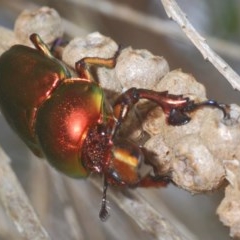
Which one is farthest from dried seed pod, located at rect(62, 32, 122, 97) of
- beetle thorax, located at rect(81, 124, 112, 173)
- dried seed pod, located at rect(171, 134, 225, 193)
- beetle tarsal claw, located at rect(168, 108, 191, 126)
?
dried seed pod, located at rect(171, 134, 225, 193)

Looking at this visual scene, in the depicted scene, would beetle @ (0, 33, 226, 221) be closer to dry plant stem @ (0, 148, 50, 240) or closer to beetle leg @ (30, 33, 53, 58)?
beetle leg @ (30, 33, 53, 58)

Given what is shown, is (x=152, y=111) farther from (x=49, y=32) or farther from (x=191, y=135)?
(x=49, y=32)

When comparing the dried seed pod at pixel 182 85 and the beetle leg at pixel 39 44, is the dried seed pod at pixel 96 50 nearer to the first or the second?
the beetle leg at pixel 39 44

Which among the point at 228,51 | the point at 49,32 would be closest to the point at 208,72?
the point at 228,51

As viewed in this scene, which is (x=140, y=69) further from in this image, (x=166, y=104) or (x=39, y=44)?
(x=39, y=44)

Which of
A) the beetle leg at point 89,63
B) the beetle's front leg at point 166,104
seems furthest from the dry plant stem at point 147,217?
the beetle leg at point 89,63
